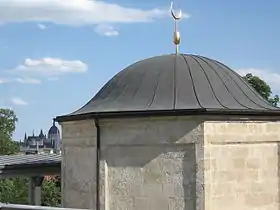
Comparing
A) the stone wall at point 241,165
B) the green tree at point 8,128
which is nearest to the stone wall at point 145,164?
the stone wall at point 241,165

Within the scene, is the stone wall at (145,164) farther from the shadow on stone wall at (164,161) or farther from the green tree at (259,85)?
the green tree at (259,85)

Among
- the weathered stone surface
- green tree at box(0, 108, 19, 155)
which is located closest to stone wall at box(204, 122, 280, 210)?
the weathered stone surface

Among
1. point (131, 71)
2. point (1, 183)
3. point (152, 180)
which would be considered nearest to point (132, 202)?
point (152, 180)

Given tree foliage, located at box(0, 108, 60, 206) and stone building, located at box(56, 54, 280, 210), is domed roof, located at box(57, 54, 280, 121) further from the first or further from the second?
tree foliage, located at box(0, 108, 60, 206)

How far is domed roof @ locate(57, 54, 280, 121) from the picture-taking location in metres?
11.5

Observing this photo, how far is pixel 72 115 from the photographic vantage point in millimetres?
12594

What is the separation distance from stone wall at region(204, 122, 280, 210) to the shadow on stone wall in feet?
1.00

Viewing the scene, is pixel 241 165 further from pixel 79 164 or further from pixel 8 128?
pixel 8 128

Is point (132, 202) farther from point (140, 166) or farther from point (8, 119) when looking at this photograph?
point (8, 119)

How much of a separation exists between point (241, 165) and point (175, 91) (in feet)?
6.82

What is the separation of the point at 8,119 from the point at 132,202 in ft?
121

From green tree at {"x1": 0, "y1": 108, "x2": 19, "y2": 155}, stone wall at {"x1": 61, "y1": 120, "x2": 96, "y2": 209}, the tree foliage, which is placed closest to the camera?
stone wall at {"x1": 61, "y1": 120, "x2": 96, "y2": 209}

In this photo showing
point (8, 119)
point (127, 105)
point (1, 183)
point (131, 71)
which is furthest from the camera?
point (8, 119)

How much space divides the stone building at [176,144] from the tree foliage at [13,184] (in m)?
25.9
